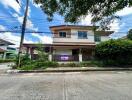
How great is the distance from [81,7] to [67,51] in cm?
2762

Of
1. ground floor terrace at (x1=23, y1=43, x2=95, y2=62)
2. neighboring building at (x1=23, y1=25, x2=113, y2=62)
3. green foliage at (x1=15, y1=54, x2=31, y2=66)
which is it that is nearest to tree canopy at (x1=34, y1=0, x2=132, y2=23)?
green foliage at (x1=15, y1=54, x2=31, y2=66)

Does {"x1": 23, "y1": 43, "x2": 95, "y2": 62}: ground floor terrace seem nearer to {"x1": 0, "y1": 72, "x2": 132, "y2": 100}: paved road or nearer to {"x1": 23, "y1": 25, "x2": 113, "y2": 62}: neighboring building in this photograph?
{"x1": 23, "y1": 25, "x2": 113, "y2": 62}: neighboring building

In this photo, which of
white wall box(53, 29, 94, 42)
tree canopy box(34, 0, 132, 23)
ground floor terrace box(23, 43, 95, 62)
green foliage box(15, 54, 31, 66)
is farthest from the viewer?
white wall box(53, 29, 94, 42)

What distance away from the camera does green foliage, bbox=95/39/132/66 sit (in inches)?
1006

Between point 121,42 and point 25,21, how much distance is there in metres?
11.8

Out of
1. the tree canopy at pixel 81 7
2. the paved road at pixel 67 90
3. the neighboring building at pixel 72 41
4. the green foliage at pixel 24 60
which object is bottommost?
the paved road at pixel 67 90

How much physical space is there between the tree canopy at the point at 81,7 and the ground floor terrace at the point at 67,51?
2227 centimetres

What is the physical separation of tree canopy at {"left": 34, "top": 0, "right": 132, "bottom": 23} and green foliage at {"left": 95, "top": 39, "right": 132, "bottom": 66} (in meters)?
17.8

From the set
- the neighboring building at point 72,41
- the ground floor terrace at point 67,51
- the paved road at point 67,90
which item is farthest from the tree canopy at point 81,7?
the neighboring building at point 72,41

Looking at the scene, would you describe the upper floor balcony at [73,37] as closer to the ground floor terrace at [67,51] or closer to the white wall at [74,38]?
the white wall at [74,38]

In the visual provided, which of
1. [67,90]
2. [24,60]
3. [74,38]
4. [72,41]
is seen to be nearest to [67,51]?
[72,41]

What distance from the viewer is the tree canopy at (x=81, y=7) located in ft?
23.1

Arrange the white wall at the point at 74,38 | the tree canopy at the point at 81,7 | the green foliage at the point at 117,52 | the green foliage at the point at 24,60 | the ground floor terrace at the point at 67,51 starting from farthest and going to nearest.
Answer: the white wall at the point at 74,38, the ground floor terrace at the point at 67,51, the green foliage at the point at 117,52, the green foliage at the point at 24,60, the tree canopy at the point at 81,7

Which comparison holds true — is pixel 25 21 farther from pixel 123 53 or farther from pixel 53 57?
pixel 123 53
